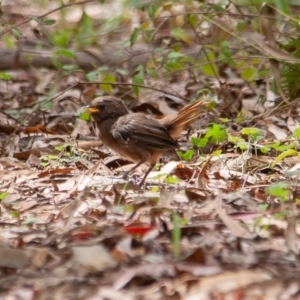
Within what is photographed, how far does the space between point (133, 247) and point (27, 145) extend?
161 inches

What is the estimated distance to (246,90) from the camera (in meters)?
8.75

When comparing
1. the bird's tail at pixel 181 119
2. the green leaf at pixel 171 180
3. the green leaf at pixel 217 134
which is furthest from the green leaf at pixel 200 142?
the green leaf at pixel 171 180

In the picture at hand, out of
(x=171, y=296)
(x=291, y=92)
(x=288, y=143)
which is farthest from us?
(x=291, y=92)

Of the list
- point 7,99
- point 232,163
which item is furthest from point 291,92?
point 7,99

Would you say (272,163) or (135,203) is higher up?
(135,203)

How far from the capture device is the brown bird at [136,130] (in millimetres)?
6223

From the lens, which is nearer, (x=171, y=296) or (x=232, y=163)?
(x=171, y=296)

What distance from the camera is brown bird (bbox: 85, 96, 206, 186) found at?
6.22 metres

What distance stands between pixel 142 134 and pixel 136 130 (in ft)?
0.22

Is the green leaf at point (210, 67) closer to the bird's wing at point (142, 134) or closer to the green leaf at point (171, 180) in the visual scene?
the bird's wing at point (142, 134)

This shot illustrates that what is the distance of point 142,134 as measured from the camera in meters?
6.33

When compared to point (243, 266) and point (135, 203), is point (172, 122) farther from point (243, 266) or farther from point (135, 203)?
point (243, 266)

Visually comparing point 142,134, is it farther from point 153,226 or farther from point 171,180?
point 153,226

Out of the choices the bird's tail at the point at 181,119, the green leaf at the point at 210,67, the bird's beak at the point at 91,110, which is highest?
the bird's beak at the point at 91,110
